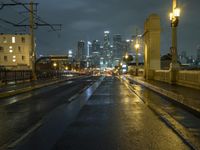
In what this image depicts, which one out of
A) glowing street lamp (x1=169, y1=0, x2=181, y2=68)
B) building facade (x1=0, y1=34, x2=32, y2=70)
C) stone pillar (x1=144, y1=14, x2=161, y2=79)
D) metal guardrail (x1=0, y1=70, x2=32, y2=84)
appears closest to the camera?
glowing street lamp (x1=169, y1=0, x2=181, y2=68)

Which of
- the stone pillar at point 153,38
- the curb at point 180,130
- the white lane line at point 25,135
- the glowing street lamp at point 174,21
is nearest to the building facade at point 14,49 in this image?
the stone pillar at point 153,38

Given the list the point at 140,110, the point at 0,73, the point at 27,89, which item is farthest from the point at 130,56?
the point at 140,110

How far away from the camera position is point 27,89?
33969 millimetres

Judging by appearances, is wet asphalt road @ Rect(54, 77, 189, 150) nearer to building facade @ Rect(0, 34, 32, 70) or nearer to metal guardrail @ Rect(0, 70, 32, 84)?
metal guardrail @ Rect(0, 70, 32, 84)

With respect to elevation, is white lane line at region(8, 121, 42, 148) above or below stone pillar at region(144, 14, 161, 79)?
below

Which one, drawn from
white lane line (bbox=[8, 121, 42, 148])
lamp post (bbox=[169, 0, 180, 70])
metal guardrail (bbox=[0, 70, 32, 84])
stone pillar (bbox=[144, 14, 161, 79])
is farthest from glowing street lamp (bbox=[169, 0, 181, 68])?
white lane line (bbox=[8, 121, 42, 148])

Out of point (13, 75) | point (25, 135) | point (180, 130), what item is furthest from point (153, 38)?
point (25, 135)

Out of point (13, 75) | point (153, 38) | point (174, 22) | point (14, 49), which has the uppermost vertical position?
point (14, 49)

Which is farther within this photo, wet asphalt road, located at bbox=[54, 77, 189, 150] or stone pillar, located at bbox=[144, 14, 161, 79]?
stone pillar, located at bbox=[144, 14, 161, 79]

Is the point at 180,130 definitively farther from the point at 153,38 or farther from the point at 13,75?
the point at 153,38

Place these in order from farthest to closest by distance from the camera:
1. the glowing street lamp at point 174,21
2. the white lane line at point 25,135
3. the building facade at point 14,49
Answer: the building facade at point 14,49 < the glowing street lamp at point 174,21 < the white lane line at point 25,135

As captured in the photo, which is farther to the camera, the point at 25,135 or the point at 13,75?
the point at 13,75

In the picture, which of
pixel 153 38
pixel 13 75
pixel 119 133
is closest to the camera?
pixel 119 133

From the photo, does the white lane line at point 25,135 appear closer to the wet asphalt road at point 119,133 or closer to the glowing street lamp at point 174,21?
the wet asphalt road at point 119,133
